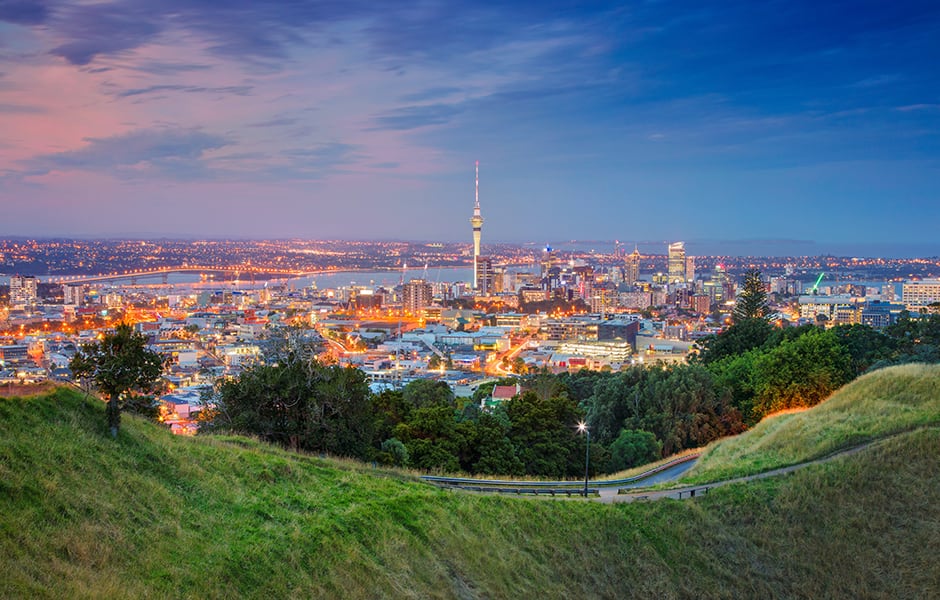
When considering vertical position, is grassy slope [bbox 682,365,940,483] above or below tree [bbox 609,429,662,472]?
above

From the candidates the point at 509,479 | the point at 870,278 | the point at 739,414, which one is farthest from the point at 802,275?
the point at 509,479

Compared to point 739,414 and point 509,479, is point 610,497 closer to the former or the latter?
point 509,479

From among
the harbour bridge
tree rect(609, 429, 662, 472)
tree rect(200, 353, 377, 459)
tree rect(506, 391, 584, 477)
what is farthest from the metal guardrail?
the harbour bridge

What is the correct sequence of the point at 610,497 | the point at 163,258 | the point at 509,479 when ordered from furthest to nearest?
the point at 163,258, the point at 509,479, the point at 610,497

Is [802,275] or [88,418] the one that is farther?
[802,275]

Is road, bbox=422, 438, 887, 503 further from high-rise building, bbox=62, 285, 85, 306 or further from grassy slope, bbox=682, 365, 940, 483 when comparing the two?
high-rise building, bbox=62, 285, 85, 306
